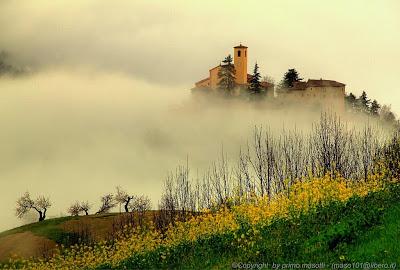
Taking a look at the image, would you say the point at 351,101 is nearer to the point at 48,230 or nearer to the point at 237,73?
the point at 237,73

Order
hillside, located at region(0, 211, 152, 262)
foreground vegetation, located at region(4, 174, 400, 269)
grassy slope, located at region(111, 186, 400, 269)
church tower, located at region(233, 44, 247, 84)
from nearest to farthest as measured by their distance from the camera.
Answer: grassy slope, located at region(111, 186, 400, 269), foreground vegetation, located at region(4, 174, 400, 269), hillside, located at region(0, 211, 152, 262), church tower, located at region(233, 44, 247, 84)

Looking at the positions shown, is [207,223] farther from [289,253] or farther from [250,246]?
[289,253]

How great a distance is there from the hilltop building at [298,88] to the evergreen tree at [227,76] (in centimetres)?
130

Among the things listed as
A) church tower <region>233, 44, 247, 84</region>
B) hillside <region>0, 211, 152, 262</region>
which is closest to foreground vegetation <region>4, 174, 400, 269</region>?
hillside <region>0, 211, 152, 262</region>

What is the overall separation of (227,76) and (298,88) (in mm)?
14884

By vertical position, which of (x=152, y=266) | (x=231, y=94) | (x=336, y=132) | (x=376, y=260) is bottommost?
(x=152, y=266)

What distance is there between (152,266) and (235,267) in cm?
514

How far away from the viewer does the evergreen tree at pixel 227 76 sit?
118m

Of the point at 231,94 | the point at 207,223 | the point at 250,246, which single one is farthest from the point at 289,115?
the point at 250,246

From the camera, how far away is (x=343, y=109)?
407 feet

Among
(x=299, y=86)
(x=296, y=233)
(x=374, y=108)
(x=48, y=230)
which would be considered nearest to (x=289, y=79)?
(x=299, y=86)

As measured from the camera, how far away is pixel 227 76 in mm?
119375

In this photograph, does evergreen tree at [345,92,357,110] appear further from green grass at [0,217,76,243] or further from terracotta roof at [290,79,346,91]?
green grass at [0,217,76,243]

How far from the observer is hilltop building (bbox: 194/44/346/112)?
120 m
